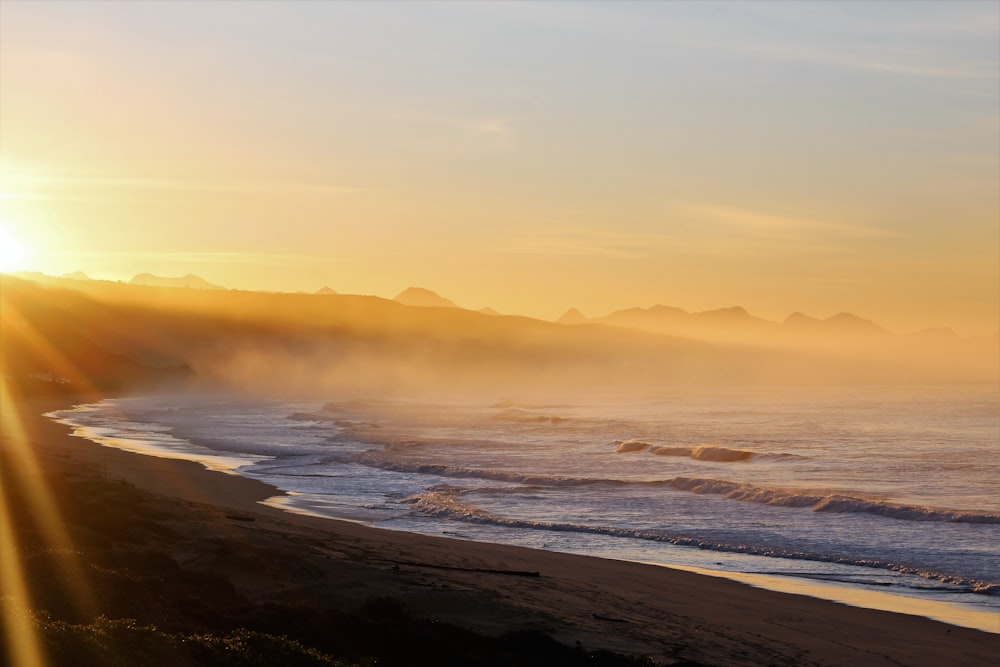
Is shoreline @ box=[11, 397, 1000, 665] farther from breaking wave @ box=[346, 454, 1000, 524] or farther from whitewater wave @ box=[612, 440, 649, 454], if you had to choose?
whitewater wave @ box=[612, 440, 649, 454]

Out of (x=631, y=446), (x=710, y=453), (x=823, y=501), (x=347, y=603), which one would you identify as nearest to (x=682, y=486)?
(x=823, y=501)

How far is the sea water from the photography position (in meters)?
18.2

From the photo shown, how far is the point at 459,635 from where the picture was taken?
11297mm

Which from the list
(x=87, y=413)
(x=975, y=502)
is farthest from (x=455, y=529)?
(x=87, y=413)

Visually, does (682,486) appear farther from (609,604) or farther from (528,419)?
(528,419)

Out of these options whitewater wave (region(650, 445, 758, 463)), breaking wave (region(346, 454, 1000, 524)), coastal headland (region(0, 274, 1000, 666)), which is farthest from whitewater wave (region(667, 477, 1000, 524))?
coastal headland (region(0, 274, 1000, 666))

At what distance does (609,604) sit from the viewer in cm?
1409

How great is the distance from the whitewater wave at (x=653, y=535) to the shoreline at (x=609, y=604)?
9.20 feet

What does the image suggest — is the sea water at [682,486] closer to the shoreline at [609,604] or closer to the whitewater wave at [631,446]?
the whitewater wave at [631,446]

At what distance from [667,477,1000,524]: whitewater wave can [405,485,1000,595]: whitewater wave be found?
570 centimetres

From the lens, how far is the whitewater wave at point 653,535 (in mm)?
16750

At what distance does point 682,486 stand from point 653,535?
933cm

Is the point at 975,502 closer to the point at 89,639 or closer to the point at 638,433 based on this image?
the point at 89,639

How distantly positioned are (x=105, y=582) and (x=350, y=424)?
48125 mm
